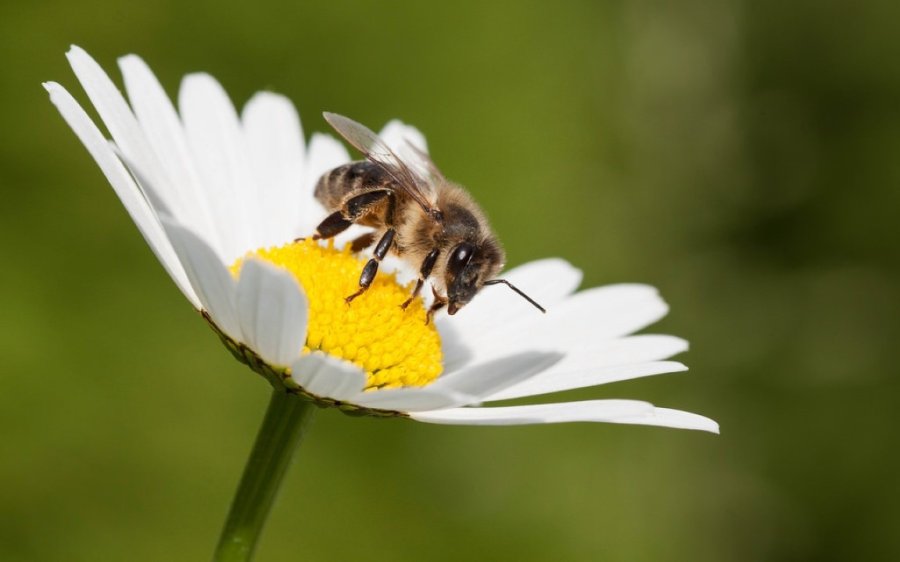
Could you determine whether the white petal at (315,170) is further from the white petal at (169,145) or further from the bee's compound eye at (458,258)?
the bee's compound eye at (458,258)

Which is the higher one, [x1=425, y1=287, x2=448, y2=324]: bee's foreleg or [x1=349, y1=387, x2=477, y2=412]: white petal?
[x1=425, y1=287, x2=448, y2=324]: bee's foreleg

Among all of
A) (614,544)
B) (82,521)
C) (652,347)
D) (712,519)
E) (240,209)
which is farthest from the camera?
(712,519)

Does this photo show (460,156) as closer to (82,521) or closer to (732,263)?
(732,263)

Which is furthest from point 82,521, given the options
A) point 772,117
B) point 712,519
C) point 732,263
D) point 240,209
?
point 772,117

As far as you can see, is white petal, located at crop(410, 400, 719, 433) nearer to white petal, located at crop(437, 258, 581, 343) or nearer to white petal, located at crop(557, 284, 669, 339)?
white petal, located at crop(557, 284, 669, 339)

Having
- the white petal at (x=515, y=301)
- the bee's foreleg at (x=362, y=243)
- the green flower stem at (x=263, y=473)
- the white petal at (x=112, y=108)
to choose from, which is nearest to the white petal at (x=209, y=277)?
the green flower stem at (x=263, y=473)

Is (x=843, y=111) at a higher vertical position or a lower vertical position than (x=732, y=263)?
higher

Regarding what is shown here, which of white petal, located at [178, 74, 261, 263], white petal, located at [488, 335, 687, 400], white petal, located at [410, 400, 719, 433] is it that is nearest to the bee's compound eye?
white petal, located at [488, 335, 687, 400]
